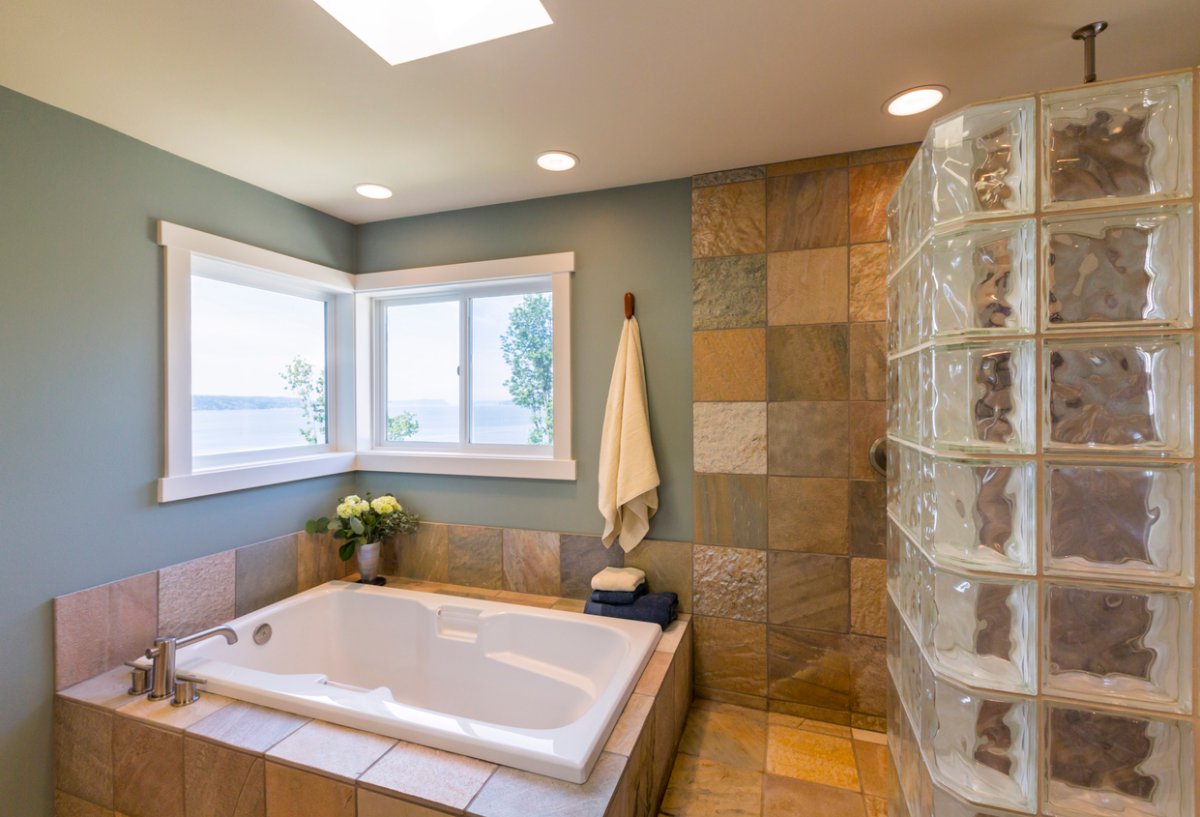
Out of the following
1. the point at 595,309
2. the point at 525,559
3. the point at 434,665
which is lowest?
the point at 434,665

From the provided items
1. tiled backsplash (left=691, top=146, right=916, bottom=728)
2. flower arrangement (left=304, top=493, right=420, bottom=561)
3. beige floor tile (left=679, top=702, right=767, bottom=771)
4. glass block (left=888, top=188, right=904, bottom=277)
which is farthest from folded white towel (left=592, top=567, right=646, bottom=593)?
glass block (left=888, top=188, right=904, bottom=277)

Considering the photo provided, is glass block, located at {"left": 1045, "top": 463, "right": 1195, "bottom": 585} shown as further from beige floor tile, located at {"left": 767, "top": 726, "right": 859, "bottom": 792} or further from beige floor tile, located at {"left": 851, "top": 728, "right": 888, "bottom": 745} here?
beige floor tile, located at {"left": 851, "top": 728, "right": 888, "bottom": 745}

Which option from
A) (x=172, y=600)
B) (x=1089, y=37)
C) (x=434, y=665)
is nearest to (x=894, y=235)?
(x=1089, y=37)

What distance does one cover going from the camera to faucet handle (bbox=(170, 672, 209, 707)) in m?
1.54

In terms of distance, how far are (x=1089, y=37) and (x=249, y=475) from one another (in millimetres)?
3104

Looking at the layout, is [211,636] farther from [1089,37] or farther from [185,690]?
[1089,37]

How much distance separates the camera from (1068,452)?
959 mm

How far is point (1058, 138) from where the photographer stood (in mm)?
973

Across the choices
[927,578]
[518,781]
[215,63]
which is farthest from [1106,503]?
[215,63]

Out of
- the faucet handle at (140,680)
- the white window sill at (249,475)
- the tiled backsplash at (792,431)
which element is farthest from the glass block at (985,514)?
the white window sill at (249,475)

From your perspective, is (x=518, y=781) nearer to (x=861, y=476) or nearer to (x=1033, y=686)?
(x=1033, y=686)

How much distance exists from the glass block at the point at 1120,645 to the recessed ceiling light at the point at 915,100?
142cm

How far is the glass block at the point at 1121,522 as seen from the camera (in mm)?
919

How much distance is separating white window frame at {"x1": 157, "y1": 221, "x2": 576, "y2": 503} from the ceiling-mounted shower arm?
1.71 m
